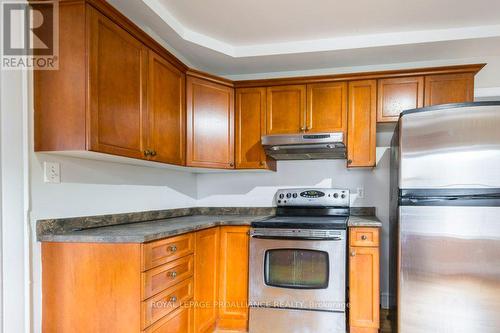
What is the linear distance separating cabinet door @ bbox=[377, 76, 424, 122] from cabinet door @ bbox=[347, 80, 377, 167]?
58 mm

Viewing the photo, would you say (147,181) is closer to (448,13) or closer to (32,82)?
(32,82)

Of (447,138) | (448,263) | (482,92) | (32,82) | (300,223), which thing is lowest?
(448,263)

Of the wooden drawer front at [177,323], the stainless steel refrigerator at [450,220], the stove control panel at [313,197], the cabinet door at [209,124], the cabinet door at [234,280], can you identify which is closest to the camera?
the wooden drawer front at [177,323]

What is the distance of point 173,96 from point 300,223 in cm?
140

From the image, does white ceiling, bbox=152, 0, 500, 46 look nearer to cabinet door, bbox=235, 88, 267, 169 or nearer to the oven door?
cabinet door, bbox=235, 88, 267, 169

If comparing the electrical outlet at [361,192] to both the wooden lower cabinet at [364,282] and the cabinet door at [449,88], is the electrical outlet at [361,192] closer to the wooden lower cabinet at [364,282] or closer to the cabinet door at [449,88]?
the wooden lower cabinet at [364,282]

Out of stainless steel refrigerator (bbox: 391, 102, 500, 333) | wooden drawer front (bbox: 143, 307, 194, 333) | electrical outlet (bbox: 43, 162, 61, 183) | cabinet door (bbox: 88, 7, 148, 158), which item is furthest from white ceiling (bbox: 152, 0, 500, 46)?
wooden drawer front (bbox: 143, 307, 194, 333)

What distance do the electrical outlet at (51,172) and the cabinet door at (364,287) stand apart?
2017mm

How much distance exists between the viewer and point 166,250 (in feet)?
6.18

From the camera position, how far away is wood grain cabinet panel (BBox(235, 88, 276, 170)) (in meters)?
3.02

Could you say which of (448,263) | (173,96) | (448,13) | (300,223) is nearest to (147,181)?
(173,96)

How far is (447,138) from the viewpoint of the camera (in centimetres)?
209

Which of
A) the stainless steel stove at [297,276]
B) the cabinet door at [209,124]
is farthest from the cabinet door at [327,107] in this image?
the stainless steel stove at [297,276]

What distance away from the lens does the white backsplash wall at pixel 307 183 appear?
307 centimetres
